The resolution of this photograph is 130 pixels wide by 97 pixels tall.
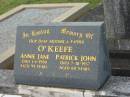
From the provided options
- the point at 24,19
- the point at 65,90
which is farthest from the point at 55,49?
the point at 24,19

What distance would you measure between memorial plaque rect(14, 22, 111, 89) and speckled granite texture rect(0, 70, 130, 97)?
0.27ft

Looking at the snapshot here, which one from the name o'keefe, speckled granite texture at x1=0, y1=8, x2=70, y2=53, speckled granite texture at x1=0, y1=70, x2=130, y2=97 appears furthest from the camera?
speckled granite texture at x1=0, y1=8, x2=70, y2=53

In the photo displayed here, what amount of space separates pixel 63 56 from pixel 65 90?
0.51m

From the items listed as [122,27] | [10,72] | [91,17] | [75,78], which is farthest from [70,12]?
[75,78]

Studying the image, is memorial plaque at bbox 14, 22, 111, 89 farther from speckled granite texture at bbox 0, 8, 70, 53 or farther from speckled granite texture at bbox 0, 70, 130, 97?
speckled granite texture at bbox 0, 8, 70, 53

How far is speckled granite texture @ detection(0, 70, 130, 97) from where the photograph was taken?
18.2 feet

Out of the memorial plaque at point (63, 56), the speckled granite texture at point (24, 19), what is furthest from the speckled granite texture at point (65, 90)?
the speckled granite texture at point (24, 19)

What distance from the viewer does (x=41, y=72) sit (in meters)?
5.93

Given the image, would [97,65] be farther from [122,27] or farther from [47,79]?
[122,27]

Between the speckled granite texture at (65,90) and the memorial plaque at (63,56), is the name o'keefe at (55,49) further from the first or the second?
the speckled granite texture at (65,90)

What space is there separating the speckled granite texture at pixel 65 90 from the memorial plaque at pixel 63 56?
3.3 inches

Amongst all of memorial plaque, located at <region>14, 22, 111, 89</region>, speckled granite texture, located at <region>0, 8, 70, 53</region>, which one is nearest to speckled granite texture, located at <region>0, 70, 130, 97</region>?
memorial plaque, located at <region>14, 22, 111, 89</region>

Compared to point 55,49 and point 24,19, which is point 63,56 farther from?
point 24,19

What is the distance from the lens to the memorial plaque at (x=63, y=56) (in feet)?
18.4
